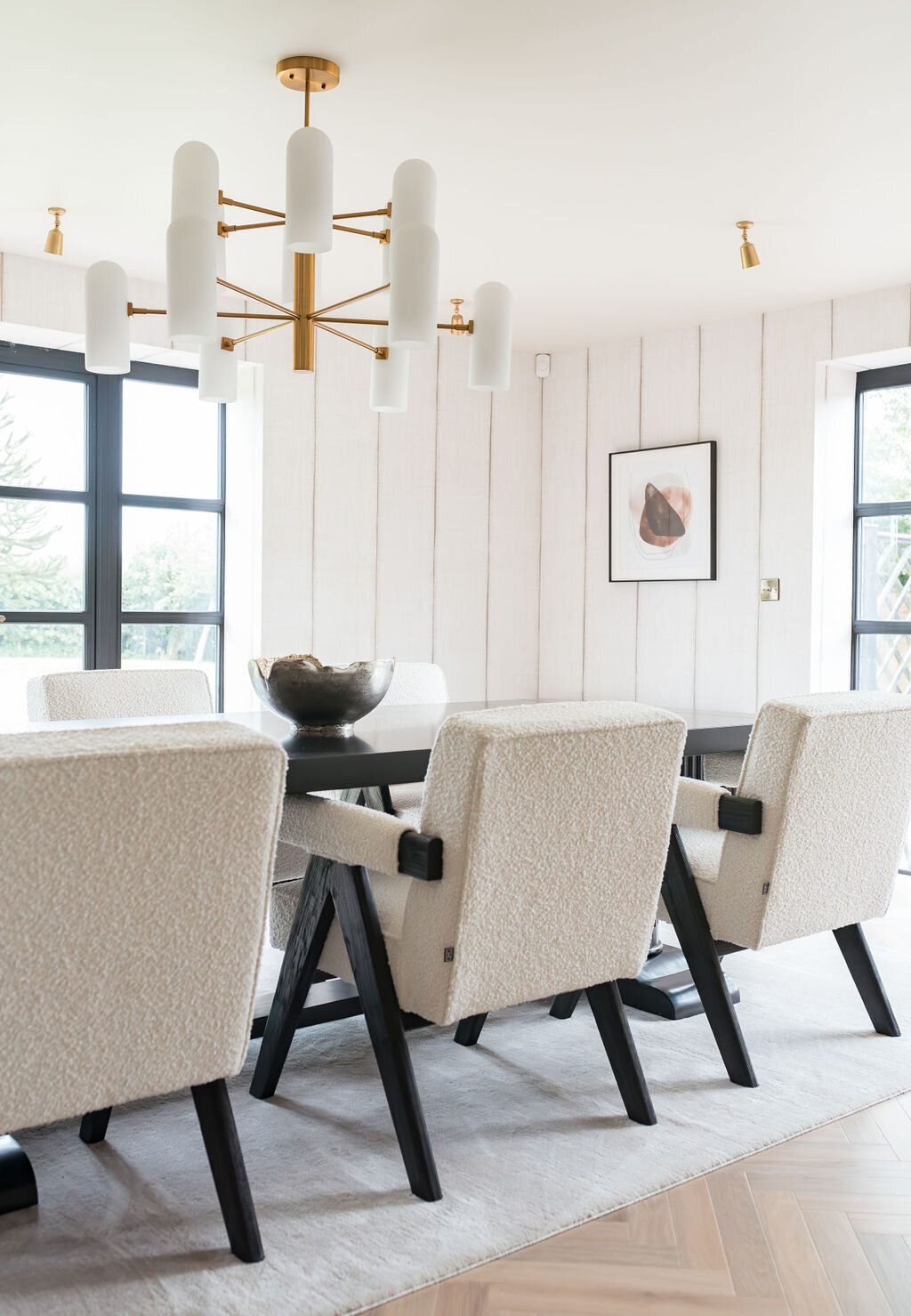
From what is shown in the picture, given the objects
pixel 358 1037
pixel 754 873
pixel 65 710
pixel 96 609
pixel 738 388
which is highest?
pixel 738 388

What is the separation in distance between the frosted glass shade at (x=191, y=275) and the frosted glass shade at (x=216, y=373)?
55 cm

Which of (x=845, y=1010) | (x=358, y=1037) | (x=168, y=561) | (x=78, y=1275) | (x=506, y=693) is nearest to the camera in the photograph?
(x=78, y=1275)

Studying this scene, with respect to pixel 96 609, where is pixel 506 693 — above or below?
below

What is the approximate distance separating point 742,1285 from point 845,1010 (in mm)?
1354

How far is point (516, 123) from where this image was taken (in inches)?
115

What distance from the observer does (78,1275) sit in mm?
1629

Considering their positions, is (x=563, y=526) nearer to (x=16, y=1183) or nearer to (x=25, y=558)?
(x=25, y=558)

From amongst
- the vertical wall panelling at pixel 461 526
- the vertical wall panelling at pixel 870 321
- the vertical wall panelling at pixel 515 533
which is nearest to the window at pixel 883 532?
the vertical wall panelling at pixel 870 321

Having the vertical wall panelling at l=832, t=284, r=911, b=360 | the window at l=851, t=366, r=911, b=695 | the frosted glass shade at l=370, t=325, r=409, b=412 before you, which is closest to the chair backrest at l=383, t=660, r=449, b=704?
the frosted glass shade at l=370, t=325, r=409, b=412

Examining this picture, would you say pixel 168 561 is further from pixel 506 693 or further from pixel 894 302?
pixel 894 302

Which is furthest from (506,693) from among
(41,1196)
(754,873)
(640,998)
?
(41,1196)

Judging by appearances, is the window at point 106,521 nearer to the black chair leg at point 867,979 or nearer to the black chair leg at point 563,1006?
the black chair leg at point 563,1006

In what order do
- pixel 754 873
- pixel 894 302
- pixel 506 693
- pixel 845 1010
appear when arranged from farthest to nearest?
pixel 506 693
pixel 894 302
pixel 845 1010
pixel 754 873

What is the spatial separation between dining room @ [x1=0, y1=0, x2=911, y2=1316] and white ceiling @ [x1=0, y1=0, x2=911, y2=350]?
0.06 ft
